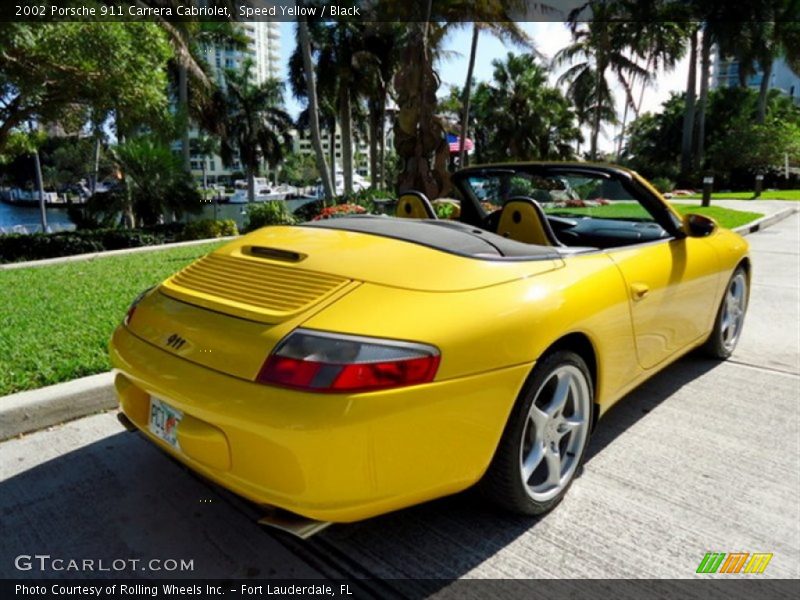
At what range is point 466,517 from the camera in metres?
2.36

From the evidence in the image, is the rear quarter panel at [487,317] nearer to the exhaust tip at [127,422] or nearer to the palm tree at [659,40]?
the exhaust tip at [127,422]

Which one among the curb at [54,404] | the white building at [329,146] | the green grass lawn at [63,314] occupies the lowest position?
the curb at [54,404]

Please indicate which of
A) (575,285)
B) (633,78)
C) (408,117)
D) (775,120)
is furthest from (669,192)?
(575,285)

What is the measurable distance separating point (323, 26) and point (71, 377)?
86.9 feet

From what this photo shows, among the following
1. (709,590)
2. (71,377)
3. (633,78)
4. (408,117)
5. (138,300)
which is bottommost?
(709,590)

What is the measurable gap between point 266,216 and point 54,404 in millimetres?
11264

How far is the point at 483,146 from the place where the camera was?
48.3 metres

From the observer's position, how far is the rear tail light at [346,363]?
1.73m

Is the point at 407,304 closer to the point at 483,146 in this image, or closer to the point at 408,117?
the point at 408,117

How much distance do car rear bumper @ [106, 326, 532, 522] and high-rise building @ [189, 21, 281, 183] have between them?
17.3 m

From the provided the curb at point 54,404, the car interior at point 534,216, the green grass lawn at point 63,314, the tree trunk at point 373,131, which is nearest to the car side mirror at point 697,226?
the car interior at point 534,216

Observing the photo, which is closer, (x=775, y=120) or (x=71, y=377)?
(x=71, y=377)

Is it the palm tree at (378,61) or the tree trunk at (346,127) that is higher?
the palm tree at (378,61)

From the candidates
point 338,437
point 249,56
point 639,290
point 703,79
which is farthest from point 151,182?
point 703,79
